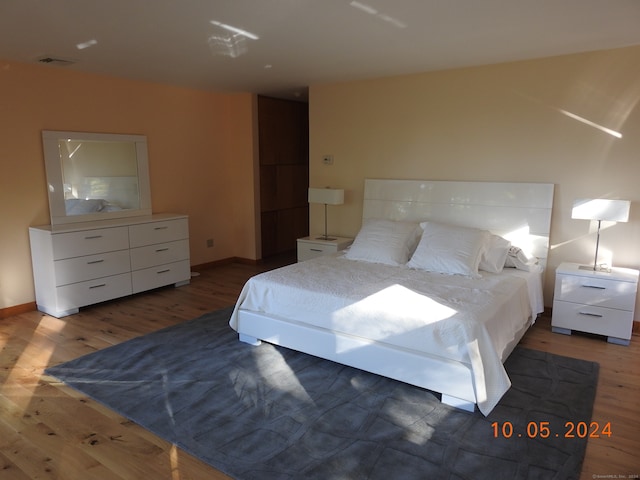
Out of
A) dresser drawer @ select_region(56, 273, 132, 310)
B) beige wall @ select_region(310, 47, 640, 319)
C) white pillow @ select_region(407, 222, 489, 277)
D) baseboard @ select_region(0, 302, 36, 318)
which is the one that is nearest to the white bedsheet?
white pillow @ select_region(407, 222, 489, 277)

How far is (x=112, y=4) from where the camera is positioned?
2.59 metres

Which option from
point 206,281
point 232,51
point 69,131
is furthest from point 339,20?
point 206,281

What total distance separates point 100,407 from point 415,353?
6.29 ft

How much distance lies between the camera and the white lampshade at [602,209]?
135 inches

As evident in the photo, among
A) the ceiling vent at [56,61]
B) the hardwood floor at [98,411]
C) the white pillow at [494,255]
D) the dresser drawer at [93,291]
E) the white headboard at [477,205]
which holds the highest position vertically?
the ceiling vent at [56,61]

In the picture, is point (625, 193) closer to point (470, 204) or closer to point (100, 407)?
point (470, 204)

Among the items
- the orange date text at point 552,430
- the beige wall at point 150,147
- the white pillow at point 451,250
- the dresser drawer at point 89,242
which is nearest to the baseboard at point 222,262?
the beige wall at point 150,147

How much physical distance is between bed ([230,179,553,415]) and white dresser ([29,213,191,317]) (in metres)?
1.69

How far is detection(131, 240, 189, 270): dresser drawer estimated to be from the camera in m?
4.73

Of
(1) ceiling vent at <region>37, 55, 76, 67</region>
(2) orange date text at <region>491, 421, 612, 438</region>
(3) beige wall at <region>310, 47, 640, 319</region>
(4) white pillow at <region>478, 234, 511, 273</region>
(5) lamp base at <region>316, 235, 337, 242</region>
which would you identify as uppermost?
(1) ceiling vent at <region>37, 55, 76, 67</region>

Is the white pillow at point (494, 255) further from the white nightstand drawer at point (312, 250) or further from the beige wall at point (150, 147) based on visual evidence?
the beige wall at point (150, 147)

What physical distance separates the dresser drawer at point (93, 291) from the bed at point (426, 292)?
65.8 inches

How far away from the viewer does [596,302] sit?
3562mm

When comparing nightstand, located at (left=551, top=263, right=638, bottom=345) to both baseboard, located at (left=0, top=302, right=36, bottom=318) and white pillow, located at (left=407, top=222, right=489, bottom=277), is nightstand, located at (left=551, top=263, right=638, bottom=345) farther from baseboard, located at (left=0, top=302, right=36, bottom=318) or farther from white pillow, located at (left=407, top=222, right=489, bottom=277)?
baseboard, located at (left=0, top=302, right=36, bottom=318)
